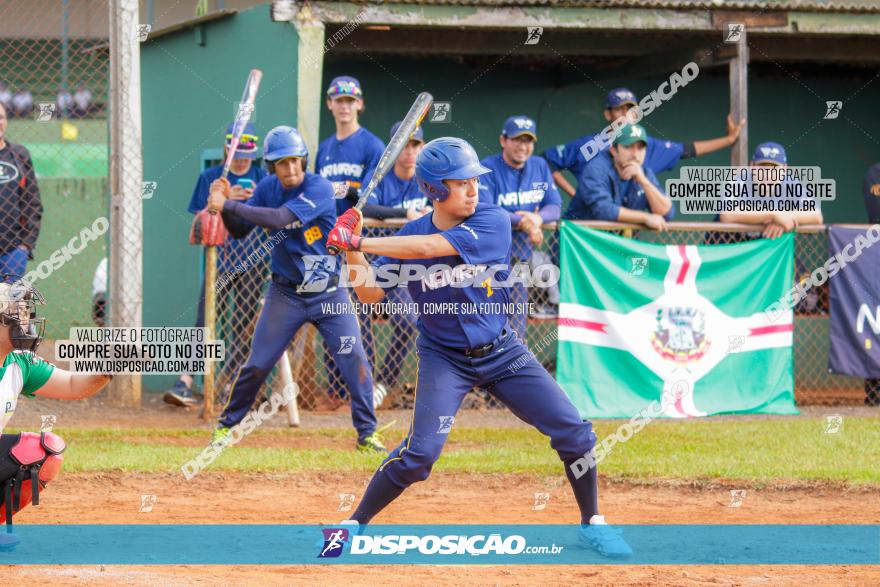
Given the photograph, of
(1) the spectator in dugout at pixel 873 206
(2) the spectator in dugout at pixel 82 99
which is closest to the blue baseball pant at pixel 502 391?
(1) the spectator in dugout at pixel 873 206

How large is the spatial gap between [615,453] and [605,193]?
265cm

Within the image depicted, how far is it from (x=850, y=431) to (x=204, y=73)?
6.76 metres

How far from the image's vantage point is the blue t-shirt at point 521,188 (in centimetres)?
987

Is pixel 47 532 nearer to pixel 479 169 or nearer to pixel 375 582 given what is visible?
pixel 375 582

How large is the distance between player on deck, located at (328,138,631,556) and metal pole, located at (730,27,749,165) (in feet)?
20.5

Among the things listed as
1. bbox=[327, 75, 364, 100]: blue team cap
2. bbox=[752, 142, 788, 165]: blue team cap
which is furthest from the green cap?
bbox=[327, 75, 364, 100]: blue team cap

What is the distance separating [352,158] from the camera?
1009 centimetres

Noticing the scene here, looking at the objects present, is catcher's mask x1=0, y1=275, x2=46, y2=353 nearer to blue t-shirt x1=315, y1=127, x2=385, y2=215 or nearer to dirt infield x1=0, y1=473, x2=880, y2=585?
dirt infield x1=0, y1=473, x2=880, y2=585

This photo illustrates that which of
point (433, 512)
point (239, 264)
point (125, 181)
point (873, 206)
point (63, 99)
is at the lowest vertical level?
point (433, 512)

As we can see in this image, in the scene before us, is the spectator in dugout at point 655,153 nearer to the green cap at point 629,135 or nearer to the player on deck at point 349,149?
the green cap at point 629,135

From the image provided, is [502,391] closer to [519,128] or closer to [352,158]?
[519,128]

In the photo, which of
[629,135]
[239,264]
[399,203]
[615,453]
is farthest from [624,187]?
[239,264]

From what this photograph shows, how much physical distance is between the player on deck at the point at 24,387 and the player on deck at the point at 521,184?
4833 millimetres

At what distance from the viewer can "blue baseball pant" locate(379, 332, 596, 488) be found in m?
5.57
